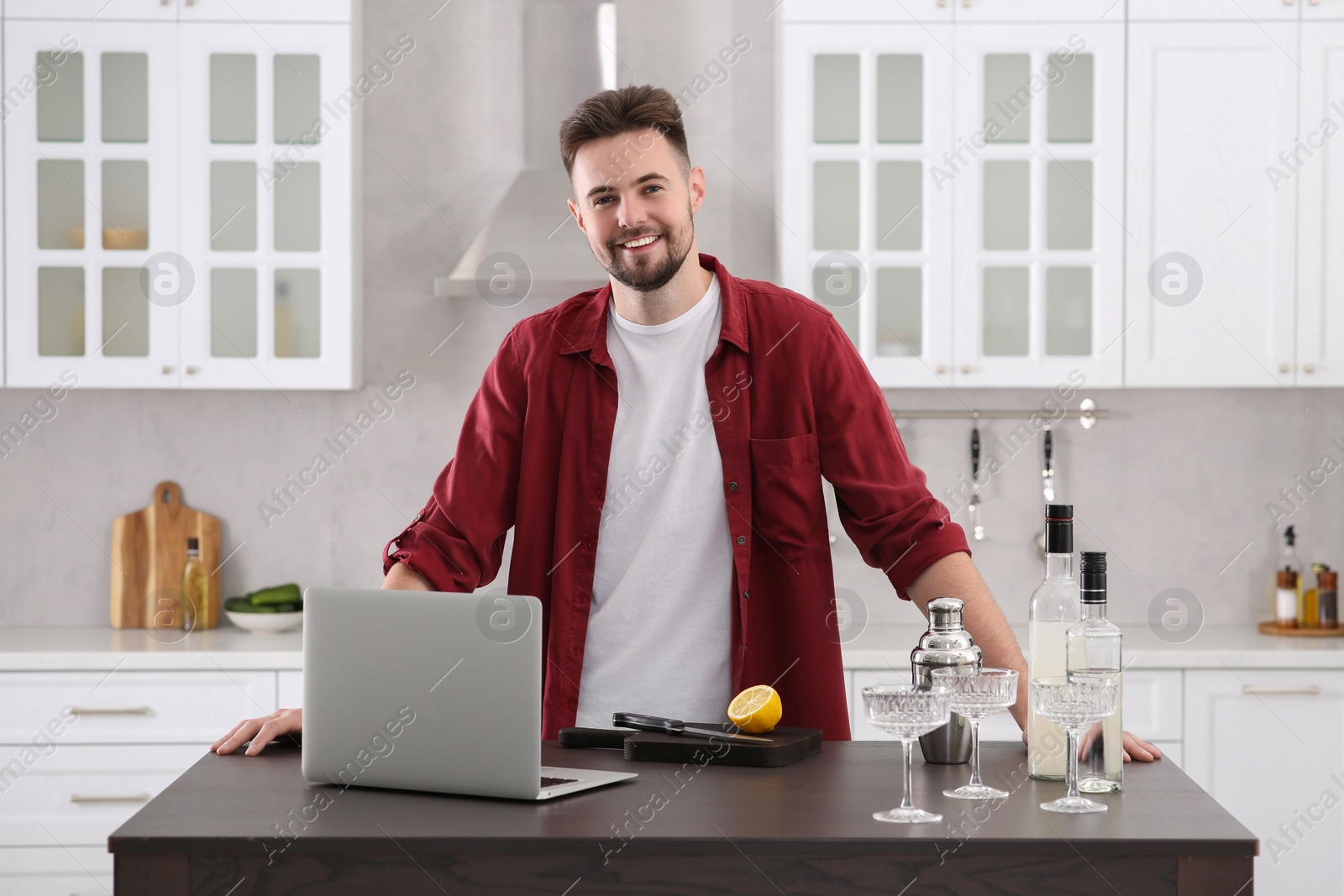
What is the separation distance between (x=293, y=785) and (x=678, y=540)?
779mm

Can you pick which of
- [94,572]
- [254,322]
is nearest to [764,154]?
[254,322]

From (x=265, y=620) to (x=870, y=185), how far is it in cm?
200

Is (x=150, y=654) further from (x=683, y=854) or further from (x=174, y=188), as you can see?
(x=683, y=854)

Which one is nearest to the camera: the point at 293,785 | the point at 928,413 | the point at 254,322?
the point at 293,785

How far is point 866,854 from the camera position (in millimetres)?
1139

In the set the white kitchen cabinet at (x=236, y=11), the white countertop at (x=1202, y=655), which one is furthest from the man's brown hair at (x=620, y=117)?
the white kitchen cabinet at (x=236, y=11)

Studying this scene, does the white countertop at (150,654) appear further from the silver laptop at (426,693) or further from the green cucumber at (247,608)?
the silver laptop at (426,693)

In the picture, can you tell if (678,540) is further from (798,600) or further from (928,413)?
(928,413)

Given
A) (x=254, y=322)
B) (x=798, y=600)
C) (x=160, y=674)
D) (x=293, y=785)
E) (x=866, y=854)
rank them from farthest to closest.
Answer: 1. (x=254, y=322)
2. (x=160, y=674)
3. (x=798, y=600)
4. (x=293, y=785)
5. (x=866, y=854)

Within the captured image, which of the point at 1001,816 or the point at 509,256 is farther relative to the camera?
the point at 509,256

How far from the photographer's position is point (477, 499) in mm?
1969

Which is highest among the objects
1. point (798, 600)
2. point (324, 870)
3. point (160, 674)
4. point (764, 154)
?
point (764, 154)

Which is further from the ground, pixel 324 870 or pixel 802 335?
pixel 802 335

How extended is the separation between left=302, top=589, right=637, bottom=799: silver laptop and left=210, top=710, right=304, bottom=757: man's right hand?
192 millimetres
